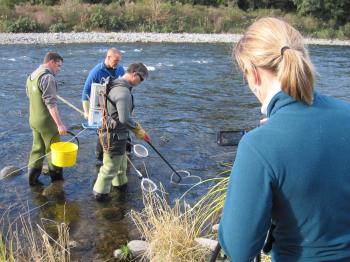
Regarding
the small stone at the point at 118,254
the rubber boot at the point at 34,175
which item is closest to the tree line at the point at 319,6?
the rubber boot at the point at 34,175

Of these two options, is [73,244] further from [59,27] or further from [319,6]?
[319,6]

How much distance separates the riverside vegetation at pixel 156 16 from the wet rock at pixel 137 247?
82.3ft

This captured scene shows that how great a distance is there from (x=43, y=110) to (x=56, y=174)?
3.32ft

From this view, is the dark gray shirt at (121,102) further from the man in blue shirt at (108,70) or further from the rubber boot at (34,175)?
the rubber boot at (34,175)

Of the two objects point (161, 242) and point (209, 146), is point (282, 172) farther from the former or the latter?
point (209, 146)

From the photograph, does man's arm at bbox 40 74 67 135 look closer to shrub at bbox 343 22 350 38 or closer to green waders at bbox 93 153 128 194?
green waders at bbox 93 153 128 194

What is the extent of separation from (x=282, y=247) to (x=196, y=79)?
13423 mm

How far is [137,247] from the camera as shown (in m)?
4.37

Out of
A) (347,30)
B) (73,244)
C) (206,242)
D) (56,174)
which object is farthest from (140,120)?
(347,30)

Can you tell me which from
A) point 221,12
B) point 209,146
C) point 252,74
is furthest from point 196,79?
point 221,12

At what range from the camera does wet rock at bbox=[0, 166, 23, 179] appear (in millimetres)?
6305

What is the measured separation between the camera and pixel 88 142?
8.04 meters

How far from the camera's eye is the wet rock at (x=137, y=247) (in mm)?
4311

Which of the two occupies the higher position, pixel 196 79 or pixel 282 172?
pixel 282 172
